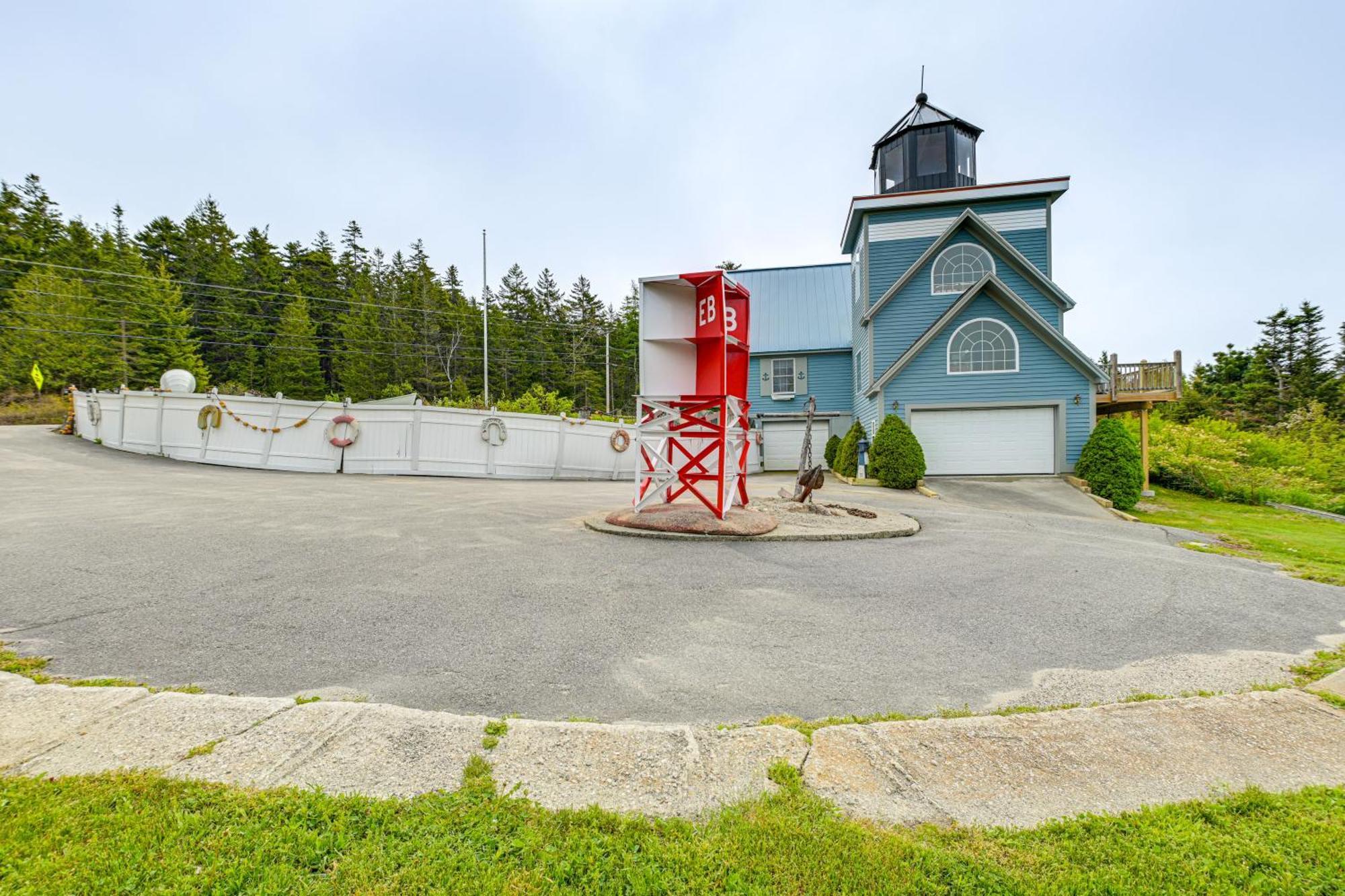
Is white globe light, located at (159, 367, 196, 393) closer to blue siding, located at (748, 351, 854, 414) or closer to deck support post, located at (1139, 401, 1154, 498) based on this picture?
blue siding, located at (748, 351, 854, 414)

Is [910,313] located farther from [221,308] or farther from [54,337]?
[221,308]

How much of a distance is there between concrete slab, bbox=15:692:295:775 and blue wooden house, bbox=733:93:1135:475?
16786mm

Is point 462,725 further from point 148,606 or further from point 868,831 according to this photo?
point 148,606

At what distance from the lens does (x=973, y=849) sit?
1.98 metres

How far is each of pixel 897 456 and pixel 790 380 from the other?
368 inches

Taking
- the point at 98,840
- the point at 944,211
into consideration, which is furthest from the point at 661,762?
the point at 944,211

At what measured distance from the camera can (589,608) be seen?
505 cm

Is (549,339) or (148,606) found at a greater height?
(549,339)

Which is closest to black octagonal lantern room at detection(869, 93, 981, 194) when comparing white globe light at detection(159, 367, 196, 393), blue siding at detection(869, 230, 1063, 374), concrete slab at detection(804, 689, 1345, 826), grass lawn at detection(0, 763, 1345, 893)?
blue siding at detection(869, 230, 1063, 374)

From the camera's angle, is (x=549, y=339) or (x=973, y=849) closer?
(x=973, y=849)

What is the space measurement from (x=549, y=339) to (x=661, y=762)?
55082 mm

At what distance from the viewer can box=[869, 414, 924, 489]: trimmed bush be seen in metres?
15.2

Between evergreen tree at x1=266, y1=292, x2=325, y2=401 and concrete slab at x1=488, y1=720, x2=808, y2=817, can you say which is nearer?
concrete slab at x1=488, y1=720, x2=808, y2=817

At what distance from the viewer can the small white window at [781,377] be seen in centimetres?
2403
